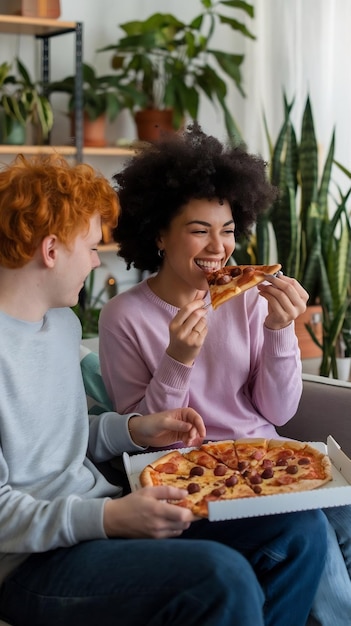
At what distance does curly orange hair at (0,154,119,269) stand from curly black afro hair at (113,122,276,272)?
0.38 meters

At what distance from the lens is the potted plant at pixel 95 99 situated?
16.4 ft

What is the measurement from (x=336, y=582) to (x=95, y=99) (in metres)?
3.62

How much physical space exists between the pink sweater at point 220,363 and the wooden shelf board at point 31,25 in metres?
2.97

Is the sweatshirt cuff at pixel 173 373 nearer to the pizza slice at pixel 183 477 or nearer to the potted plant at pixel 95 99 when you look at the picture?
the pizza slice at pixel 183 477

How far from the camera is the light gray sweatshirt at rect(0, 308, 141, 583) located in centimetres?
157

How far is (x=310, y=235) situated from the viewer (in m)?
4.16

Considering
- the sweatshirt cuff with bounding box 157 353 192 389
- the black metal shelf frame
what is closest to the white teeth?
the sweatshirt cuff with bounding box 157 353 192 389

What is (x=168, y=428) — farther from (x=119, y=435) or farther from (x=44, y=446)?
(x=44, y=446)

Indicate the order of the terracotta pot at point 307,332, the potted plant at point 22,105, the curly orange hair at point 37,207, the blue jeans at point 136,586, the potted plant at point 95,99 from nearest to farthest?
1. the blue jeans at point 136,586
2. the curly orange hair at point 37,207
3. the terracotta pot at point 307,332
4. the potted plant at point 22,105
5. the potted plant at point 95,99

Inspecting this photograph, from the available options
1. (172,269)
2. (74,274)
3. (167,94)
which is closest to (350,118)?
(167,94)

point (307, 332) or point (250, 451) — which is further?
point (307, 332)

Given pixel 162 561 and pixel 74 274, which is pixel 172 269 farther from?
pixel 162 561

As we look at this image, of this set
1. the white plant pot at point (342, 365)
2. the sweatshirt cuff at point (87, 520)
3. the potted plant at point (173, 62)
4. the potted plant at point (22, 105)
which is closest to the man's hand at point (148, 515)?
the sweatshirt cuff at point (87, 520)

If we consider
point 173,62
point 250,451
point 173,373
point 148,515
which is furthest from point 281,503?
point 173,62
